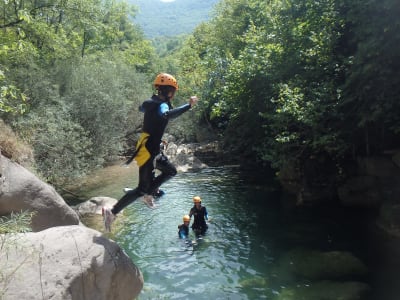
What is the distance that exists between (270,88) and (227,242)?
26.0 ft

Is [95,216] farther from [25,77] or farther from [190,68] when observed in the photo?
[190,68]

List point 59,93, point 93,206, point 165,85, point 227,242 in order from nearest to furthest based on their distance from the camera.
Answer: point 165,85, point 227,242, point 93,206, point 59,93

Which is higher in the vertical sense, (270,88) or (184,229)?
(270,88)

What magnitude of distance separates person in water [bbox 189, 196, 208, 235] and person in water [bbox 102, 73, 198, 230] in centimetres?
650

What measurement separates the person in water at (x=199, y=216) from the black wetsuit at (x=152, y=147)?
6.53 metres

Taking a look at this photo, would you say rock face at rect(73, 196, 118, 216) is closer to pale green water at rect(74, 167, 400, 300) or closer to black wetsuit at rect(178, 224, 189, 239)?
pale green water at rect(74, 167, 400, 300)

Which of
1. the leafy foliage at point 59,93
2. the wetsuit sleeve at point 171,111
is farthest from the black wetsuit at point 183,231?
the wetsuit sleeve at point 171,111

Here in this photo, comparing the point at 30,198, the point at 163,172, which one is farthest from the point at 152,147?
the point at 30,198

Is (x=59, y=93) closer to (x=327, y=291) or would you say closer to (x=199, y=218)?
(x=199, y=218)

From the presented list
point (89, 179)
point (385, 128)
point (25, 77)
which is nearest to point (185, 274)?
point (385, 128)

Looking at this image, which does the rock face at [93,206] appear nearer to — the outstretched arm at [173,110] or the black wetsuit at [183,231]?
the black wetsuit at [183,231]

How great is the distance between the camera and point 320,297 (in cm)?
884

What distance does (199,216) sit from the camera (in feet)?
43.1

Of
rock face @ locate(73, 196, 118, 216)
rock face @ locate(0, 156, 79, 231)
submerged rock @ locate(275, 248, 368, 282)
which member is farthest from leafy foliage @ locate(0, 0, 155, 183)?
submerged rock @ locate(275, 248, 368, 282)
